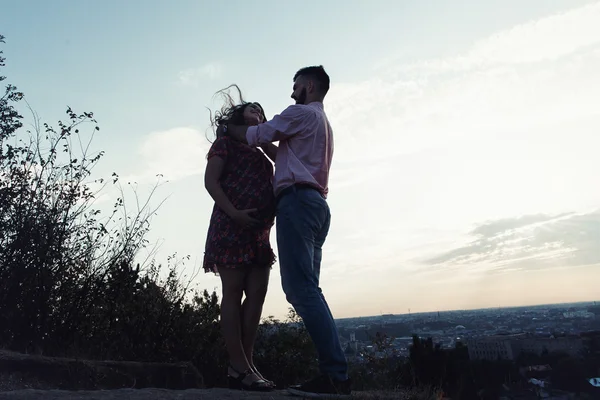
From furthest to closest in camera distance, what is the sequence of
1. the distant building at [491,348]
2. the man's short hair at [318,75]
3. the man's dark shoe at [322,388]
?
the distant building at [491,348] < the man's short hair at [318,75] < the man's dark shoe at [322,388]

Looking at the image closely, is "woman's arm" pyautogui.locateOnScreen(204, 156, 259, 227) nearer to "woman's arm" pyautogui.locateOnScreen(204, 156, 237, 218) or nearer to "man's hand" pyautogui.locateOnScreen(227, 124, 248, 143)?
"woman's arm" pyautogui.locateOnScreen(204, 156, 237, 218)

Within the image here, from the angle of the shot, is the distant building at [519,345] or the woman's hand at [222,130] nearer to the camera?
the woman's hand at [222,130]

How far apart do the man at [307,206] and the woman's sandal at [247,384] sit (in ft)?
0.86

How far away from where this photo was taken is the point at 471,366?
15.8 ft

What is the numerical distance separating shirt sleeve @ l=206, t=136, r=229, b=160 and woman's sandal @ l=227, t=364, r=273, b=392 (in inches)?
45.0

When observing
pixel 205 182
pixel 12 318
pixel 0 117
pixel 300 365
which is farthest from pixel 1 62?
pixel 300 365

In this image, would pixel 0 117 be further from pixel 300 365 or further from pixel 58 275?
pixel 300 365

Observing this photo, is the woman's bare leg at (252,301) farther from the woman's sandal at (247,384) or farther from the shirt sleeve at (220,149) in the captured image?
the shirt sleeve at (220,149)

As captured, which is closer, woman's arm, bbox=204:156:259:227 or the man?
the man

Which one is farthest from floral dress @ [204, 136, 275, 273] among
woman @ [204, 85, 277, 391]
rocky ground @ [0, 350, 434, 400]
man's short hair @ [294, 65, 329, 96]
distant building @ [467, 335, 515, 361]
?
distant building @ [467, 335, 515, 361]

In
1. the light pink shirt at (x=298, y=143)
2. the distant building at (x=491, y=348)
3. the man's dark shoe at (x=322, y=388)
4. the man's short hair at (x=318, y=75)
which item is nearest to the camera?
the man's dark shoe at (x=322, y=388)

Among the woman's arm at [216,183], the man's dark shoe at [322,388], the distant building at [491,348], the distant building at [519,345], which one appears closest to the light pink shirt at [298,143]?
the woman's arm at [216,183]

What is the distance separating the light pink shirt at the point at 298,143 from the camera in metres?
2.48

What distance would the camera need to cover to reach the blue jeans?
2.24m
